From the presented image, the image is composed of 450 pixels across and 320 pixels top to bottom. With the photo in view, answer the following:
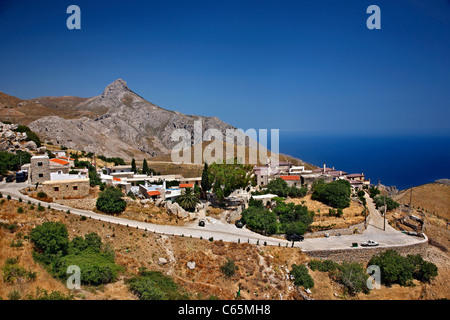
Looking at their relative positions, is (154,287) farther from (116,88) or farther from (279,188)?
(116,88)

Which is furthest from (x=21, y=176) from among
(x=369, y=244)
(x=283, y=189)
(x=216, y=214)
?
(x=369, y=244)

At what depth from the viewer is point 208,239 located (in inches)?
885

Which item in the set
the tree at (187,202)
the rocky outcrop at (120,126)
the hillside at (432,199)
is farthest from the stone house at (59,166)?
the rocky outcrop at (120,126)

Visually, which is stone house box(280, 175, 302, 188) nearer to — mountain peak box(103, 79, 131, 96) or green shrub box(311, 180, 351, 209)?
green shrub box(311, 180, 351, 209)

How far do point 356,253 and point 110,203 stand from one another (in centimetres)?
2112

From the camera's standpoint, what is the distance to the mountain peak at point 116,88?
15066 centimetres

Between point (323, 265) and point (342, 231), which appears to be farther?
point (342, 231)

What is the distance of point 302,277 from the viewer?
20.3 meters

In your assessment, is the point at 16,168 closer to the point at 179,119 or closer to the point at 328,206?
the point at 328,206

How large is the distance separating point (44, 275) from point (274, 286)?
13980 millimetres
